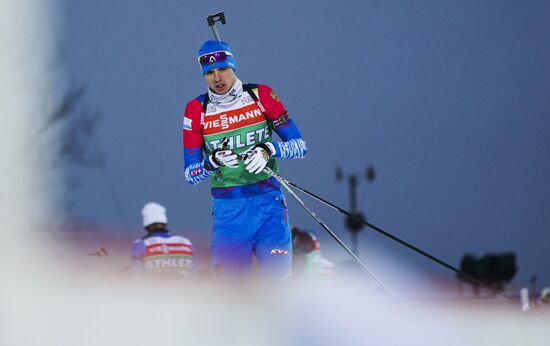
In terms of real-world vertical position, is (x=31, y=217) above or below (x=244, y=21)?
below

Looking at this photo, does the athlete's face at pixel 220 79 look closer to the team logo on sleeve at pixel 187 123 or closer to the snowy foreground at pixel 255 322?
the team logo on sleeve at pixel 187 123

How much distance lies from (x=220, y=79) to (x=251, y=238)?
809 millimetres

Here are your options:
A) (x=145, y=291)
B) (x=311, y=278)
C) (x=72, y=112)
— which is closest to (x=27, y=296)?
(x=145, y=291)

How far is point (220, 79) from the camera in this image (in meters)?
4.13

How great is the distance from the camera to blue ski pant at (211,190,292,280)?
407 centimetres

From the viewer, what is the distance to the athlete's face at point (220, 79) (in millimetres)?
4129

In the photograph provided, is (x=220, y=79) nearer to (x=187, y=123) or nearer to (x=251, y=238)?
(x=187, y=123)

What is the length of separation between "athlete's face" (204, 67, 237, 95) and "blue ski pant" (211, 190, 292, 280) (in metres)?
0.56

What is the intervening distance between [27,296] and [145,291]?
82cm

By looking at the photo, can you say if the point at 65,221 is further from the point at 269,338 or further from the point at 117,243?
the point at 269,338

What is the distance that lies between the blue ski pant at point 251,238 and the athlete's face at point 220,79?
0.56m

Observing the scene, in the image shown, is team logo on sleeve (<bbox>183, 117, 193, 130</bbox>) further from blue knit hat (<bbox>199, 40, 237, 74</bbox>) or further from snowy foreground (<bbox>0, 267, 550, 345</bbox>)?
snowy foreground (<bbox>0, 267, 550, 345</bbox>)

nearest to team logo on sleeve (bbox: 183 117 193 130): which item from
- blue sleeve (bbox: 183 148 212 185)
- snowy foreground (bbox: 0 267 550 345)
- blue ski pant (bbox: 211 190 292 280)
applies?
blue sleeve (bbox: 183 148 212 185)

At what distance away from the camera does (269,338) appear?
405 centimetres
